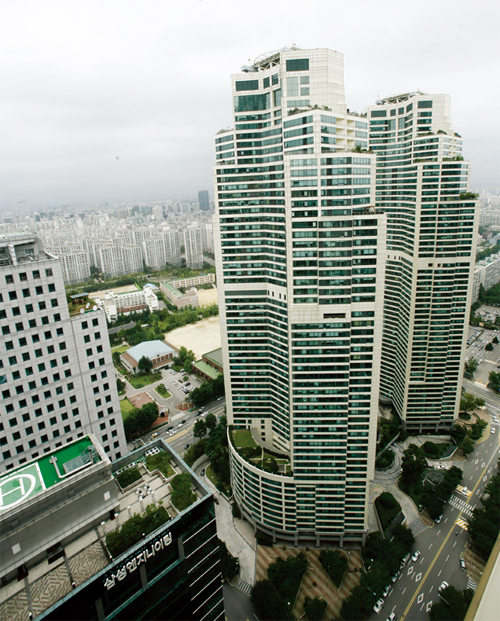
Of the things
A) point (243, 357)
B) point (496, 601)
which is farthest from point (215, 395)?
point (496, 601)

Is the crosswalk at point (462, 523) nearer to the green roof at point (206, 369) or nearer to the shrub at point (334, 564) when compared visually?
the shrub at point (334, 564)

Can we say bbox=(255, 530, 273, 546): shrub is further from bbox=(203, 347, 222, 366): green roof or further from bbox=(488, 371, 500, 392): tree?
bbox=(488, 371, 500, 392): tree

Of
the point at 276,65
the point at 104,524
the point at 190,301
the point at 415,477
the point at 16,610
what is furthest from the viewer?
the point at 190,301

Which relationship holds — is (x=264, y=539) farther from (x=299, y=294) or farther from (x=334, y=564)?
(x=299, y=294)

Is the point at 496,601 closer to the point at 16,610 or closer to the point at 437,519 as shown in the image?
the point at 16,610

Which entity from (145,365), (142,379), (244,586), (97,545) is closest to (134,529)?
(97,545)

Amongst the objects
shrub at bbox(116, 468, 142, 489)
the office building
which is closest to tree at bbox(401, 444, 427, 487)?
the office building
